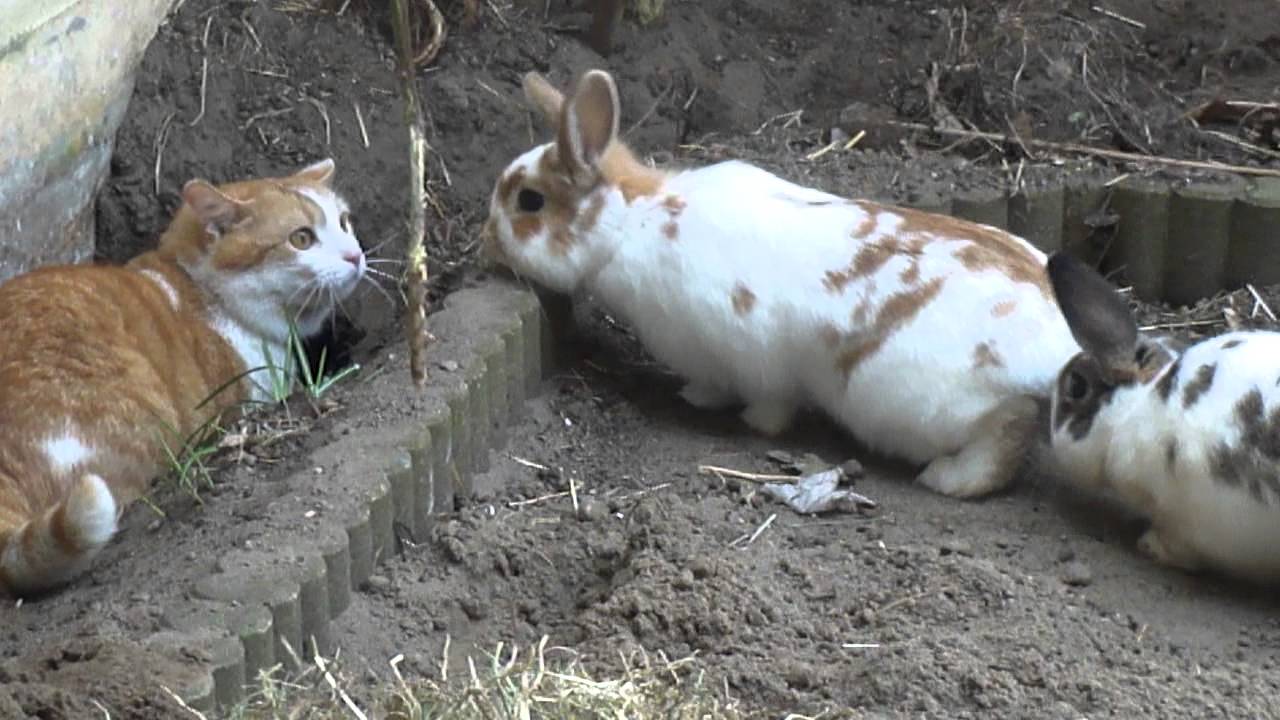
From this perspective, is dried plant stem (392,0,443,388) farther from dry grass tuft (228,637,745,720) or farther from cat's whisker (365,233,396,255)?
cat's whisker (365,233,396,255)

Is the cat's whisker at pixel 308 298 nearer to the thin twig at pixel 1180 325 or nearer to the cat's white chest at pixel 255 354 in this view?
the cat's white chest at pixel 255 354

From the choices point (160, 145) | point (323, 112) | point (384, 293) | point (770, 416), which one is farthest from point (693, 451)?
point (160, 145)

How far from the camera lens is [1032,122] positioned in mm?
6602

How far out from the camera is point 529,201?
18.5 ft

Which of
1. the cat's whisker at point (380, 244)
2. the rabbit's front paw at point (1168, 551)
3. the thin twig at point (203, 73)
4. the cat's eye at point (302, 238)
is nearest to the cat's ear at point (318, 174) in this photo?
the cat's eye at point (302, 238)

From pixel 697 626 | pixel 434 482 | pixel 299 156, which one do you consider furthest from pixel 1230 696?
pixel 299 156

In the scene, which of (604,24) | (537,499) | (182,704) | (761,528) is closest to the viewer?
(182,704)

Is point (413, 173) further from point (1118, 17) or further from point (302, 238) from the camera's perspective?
point (1118, 17)

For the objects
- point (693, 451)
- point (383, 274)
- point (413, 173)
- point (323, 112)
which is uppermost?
point (413, 173)

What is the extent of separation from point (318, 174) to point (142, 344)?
0.89m

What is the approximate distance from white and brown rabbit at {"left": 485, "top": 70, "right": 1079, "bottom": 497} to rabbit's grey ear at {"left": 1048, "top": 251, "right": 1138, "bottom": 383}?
26 centimetres

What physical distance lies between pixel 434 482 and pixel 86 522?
2.91ft

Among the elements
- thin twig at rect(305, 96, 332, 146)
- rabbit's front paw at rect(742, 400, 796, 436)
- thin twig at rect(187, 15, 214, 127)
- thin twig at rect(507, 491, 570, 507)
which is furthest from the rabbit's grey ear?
thin twig at rect(187, 15, 214, 127)

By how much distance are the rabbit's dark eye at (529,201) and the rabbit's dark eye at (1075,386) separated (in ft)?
5.35
